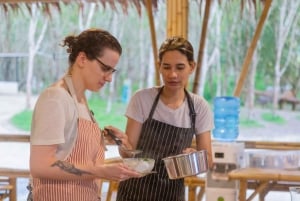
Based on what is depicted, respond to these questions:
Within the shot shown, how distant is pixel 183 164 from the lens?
1.98 metres

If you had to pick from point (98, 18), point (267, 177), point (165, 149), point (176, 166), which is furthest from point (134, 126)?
point (98, 18)

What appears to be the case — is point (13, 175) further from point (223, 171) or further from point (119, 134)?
point (119, 134)

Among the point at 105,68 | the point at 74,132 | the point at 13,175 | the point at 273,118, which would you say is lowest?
the point at 13,175

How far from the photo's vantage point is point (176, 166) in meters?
1.98

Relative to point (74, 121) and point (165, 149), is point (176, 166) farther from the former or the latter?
point (74, 121)

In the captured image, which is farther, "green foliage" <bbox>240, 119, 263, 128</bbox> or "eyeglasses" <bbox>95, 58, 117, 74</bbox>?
"green foliage" <bbox>240, 119, 263, 128</bbox>

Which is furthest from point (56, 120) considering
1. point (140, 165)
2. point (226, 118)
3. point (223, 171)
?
point (226, 118)

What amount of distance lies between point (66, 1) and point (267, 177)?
3556mm

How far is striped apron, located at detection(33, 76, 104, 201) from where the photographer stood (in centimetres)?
152

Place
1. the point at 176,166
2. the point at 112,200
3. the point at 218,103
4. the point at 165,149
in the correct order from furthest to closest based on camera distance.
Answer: the point at 218,103 < the point at 112,200 < the point at 165,149 < the point at 176,166

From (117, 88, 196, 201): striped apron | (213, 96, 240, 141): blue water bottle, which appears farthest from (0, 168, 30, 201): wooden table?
(117, 88, 196, 201): striped apron

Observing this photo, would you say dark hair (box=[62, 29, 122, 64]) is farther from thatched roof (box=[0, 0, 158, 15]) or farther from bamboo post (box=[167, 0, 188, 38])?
thatched roof (box=[0, 0, 158, 15])

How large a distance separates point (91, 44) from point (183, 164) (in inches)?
27.5

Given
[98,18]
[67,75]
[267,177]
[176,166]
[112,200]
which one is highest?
[98,18]
